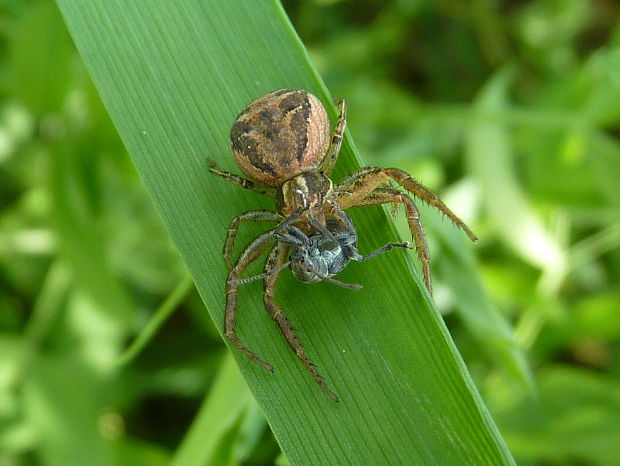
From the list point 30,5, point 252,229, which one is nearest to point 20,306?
point 30,5


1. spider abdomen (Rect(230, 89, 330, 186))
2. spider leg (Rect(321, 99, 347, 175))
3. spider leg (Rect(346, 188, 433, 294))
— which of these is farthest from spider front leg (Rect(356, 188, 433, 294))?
spider abdomen (Rect(230, 89, 330, 186))

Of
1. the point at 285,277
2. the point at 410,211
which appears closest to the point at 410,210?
the point at 410,211

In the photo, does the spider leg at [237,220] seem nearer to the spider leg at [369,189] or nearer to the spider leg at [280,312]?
the spider leg at [280,312]

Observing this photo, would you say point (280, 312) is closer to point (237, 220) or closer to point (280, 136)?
point (237, 220)

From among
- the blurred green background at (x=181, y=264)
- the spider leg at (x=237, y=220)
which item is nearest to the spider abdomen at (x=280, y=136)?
the spider leg at (x=237, y=220)

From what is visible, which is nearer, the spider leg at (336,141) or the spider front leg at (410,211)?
the spider front leg at (410,211)

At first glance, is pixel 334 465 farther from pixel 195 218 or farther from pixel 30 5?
pixel 30 5
